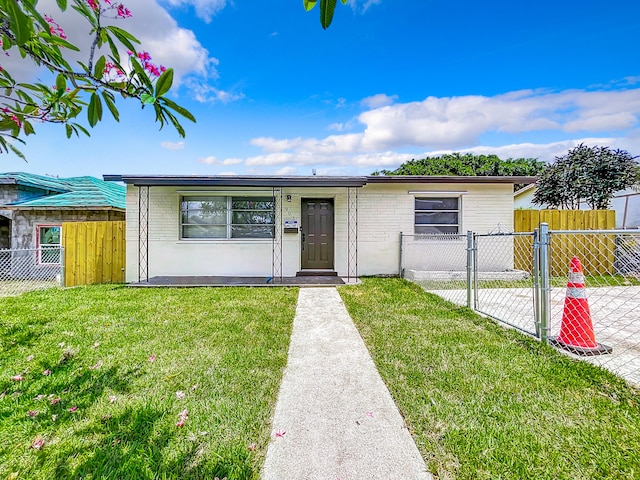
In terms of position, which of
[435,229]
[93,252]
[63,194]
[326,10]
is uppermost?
[63,194]

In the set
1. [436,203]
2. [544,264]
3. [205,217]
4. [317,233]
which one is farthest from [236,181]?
[544,264]

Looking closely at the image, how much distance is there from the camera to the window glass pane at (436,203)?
855 cm

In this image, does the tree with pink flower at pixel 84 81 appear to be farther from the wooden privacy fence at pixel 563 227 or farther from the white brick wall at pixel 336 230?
the wooden privacy fence at pixel 563 227

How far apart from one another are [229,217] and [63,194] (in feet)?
25.4

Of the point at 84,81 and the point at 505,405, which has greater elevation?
the point at 84,81

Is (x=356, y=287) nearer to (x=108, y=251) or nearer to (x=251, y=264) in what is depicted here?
(x=251, y=264)

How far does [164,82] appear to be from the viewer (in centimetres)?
103

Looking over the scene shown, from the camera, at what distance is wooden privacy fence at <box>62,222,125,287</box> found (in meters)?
8.11

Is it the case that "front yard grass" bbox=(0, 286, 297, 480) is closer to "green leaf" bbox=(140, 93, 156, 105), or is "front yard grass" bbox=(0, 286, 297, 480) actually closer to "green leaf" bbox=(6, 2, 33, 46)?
"green leaf" bbox=(140, 93, 156, 105)

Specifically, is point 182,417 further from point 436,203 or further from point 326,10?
point 436,203

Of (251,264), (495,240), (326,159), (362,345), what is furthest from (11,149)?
(326,159)

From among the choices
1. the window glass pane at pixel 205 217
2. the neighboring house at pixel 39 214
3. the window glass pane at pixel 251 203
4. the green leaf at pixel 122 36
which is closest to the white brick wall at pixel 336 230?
the window glass pane at pixel 205 217

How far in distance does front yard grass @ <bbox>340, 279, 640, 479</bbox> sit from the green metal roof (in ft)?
35.8


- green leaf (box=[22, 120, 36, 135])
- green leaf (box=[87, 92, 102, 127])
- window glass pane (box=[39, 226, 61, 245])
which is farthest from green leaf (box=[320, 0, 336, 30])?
window glass pane (box=[39, 226, 61, 245])
